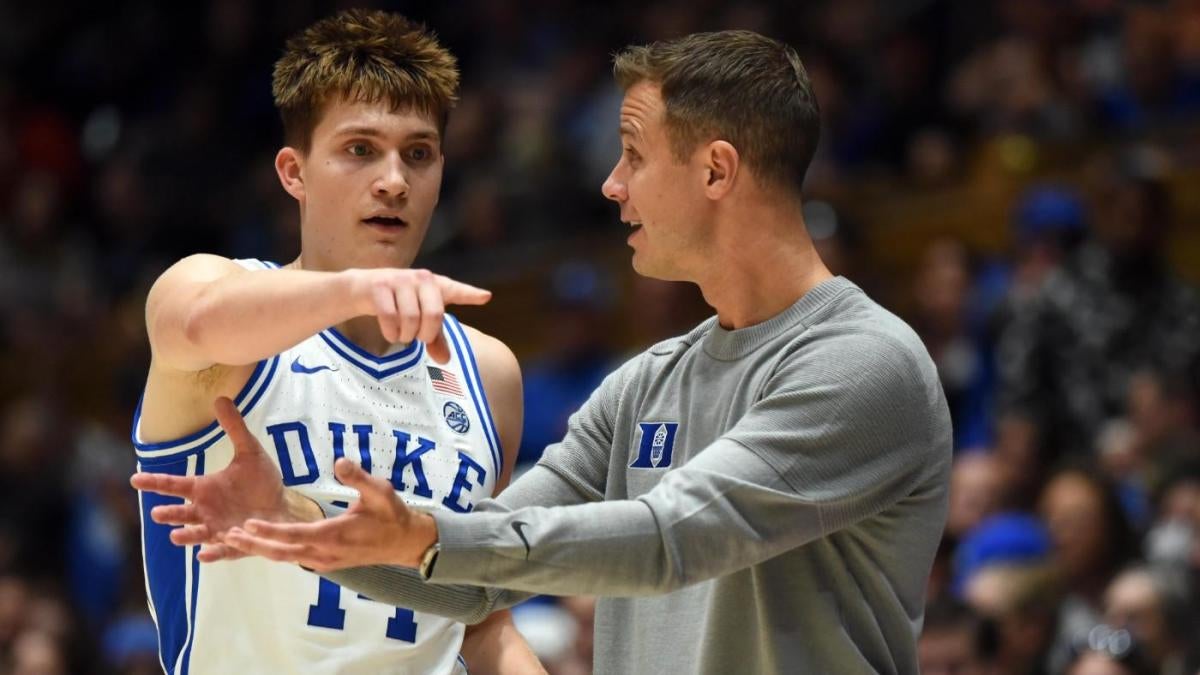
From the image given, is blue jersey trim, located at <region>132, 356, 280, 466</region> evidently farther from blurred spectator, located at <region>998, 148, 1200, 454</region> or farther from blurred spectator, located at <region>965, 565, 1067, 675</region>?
blurred spectator, located at <region>998, 148, 1200, 454</region>

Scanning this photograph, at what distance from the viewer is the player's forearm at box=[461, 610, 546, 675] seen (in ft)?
14.1

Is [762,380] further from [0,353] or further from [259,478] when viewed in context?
[0,353]

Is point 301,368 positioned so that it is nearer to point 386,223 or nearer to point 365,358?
point 365,358

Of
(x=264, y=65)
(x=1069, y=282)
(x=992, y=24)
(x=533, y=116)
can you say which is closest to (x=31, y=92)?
(x=264, y=65)

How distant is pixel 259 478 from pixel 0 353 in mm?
9810

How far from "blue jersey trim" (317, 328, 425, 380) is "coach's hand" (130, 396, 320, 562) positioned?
0.81 metres

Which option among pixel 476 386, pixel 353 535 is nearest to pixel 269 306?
pixel 353 535

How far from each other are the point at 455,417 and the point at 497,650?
1.93ft

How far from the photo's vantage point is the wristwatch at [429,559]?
307cm

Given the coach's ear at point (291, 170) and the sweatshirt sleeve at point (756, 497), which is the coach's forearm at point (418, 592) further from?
the coach's ear at point (291, 170)

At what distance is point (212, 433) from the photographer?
3.92 m

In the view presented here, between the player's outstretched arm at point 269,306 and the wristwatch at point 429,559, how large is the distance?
36 centimetres

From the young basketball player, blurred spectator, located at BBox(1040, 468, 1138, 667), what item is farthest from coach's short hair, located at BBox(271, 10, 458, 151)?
blurred spectator, located at BBox(1040, 468, 1138, 667)

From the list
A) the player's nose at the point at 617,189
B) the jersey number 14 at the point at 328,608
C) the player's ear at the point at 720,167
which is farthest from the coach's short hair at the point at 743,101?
the jersey number 14 at the point at 328,608
